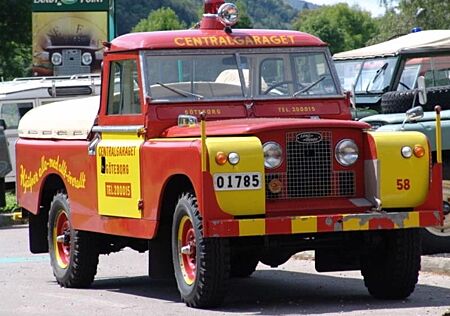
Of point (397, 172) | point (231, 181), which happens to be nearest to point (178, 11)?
point (397, 172)

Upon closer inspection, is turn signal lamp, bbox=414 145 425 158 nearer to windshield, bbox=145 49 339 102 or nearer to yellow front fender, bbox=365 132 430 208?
yellow front fender, bbox=365 132 430 208

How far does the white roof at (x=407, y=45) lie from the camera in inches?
739

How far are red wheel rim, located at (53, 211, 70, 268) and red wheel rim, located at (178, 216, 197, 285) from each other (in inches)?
97.4

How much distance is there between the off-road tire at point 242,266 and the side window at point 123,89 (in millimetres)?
1713

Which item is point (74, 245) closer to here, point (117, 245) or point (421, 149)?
point (117, 245)

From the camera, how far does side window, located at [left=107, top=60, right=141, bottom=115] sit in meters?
12.3

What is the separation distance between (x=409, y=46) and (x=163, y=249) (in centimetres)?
813

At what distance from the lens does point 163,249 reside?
1177 centimetres

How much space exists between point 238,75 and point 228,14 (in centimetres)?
60

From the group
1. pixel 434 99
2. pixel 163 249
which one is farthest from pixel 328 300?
pixel 434 99

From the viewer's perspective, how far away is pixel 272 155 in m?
10.9

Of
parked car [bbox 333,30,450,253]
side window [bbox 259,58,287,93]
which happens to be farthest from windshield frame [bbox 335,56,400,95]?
side window [bbox 259,58,287,93]

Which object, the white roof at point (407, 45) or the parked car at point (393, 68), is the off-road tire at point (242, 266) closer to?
the parked car at point (393, 68)

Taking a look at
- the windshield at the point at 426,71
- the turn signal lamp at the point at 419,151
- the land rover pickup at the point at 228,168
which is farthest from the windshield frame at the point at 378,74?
the turn signal lamp at the point at 419,151
